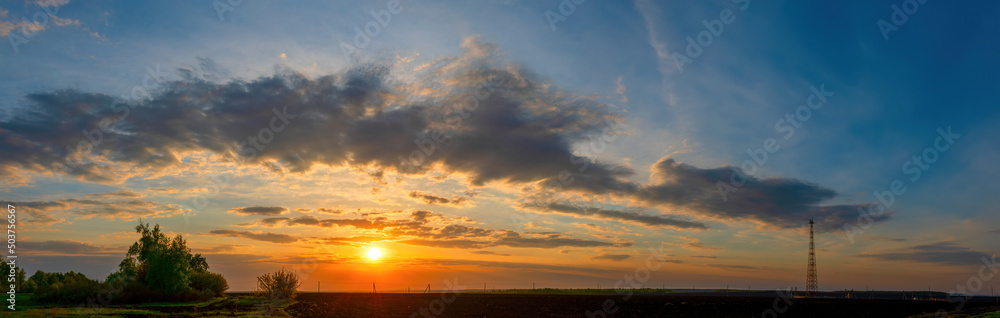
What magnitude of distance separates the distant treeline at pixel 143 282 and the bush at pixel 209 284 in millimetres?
150

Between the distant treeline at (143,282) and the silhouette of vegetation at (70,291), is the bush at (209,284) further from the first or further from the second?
the silhouette of vegetation at (70,291)

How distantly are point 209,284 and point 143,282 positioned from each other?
42.4ft

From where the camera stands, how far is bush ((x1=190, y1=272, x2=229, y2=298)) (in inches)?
3568

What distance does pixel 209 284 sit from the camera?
93.9 meters

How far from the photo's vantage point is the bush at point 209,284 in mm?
90625

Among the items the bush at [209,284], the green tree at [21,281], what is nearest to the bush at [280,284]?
the bush at [209,284]

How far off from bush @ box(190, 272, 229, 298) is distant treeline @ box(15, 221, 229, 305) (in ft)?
0.49

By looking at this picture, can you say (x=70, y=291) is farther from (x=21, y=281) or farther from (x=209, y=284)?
(x=21, y=281)

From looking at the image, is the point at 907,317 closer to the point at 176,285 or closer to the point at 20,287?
the point at 176,285

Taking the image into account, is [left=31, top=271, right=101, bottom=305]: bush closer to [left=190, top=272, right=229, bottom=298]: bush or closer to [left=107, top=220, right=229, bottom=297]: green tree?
[left=107, top=220, right=229, bottom=297]: green tree

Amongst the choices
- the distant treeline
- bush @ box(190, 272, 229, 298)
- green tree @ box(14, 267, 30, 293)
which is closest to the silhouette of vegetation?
the distant treeline

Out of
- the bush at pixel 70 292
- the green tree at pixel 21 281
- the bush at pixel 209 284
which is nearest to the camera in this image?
the bush at pixel 70 292

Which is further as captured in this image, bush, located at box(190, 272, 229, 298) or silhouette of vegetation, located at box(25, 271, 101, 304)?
bush, located at box(190, 272, 229, 298)

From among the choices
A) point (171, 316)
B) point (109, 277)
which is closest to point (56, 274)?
point (109, 277)
